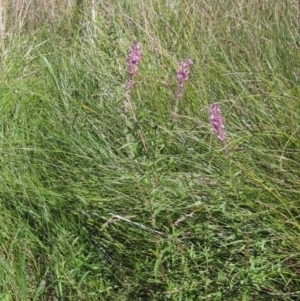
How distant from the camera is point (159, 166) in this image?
1892mm

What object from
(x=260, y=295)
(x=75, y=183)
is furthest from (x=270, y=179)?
(x=75, y=183)

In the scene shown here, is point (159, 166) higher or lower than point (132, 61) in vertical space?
lower

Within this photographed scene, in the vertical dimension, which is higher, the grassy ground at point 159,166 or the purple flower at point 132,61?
the purple flower at point 132,61

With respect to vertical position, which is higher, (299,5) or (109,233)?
(299,5)

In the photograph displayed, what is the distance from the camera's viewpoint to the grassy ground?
5.54 ft

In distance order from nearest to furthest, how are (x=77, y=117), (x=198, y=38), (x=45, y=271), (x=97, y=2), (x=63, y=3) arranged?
(x=45, y=271)
(x=77, y=117)
(x=198, y=38)
(x=97, y=2)
(x=63, y=3)

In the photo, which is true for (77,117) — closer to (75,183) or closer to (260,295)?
(75,183)

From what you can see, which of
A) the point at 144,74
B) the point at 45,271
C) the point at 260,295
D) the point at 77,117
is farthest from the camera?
the point at 144,74

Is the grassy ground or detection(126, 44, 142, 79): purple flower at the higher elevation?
detection(126, 44, 142, 79): purple flower

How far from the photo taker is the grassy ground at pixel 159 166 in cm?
169

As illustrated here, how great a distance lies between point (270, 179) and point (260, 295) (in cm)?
43

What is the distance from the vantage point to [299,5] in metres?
2.57

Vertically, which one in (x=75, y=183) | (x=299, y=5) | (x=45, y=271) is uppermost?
(x=299, y=5)

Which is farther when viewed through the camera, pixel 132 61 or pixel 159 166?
pixel 159 166
